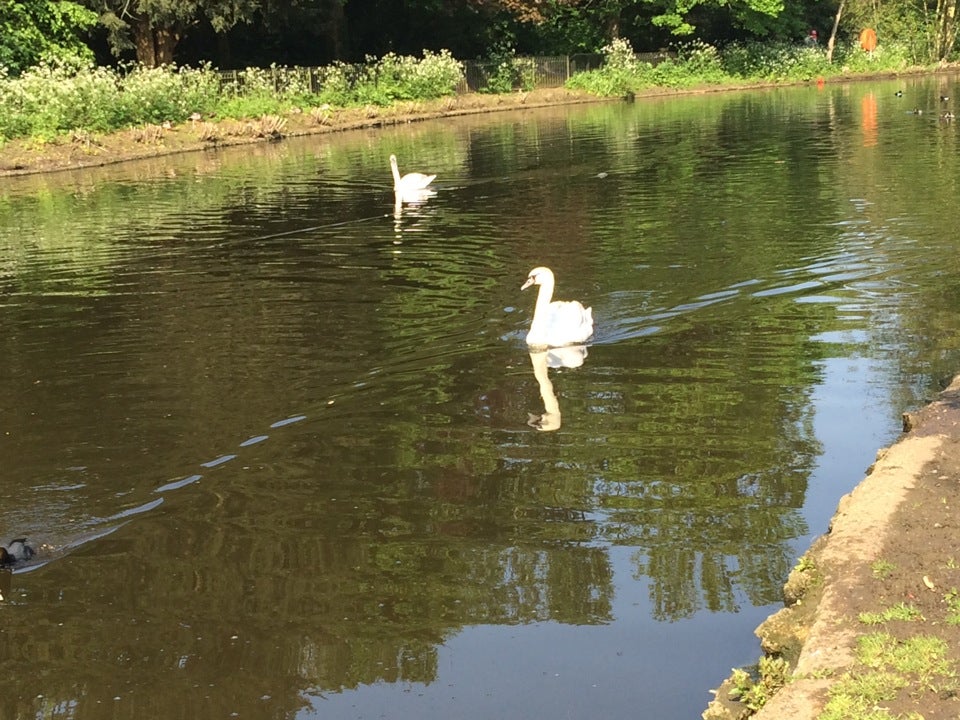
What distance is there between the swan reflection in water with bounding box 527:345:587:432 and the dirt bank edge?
10.3ft

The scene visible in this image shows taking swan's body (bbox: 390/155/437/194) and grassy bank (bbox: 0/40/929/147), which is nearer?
swan's body (bbox: 390/155/437/194)

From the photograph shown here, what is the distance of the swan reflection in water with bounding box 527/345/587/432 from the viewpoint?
992 cm

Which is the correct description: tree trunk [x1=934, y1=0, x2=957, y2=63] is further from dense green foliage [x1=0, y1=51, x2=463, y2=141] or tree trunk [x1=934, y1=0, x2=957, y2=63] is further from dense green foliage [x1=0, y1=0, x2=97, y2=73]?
dense green foliage [x1=0, y1=0, x2=97, y2=73]

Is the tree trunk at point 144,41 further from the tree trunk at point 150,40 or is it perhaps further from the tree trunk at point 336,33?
the tree trunk at point 336,33

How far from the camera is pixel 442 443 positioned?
951 cm

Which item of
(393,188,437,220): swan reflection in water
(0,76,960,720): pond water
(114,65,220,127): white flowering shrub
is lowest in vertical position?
(0,76,960,720): pond water

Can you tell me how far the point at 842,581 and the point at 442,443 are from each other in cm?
442

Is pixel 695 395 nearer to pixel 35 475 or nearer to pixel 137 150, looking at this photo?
pixel 35 475

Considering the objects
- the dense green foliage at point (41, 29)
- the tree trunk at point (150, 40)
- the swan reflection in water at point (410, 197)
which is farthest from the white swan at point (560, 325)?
the tree trunk at point (150, 40)

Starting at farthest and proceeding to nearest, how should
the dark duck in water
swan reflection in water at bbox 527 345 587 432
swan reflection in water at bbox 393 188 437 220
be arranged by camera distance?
swan reflection in water at bbox 393 188 437 220 → swan reflection in water at bbox 527 345 587 432 → the dark duck in water

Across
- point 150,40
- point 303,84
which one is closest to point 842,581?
point 150,40

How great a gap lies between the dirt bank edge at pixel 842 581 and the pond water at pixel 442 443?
43cm

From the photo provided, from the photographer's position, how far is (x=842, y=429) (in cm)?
927

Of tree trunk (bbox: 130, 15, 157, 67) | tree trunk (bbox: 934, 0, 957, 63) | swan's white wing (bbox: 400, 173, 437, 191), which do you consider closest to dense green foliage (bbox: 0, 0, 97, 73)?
tree trunk (bbox: 130, 15, 157, 67)
